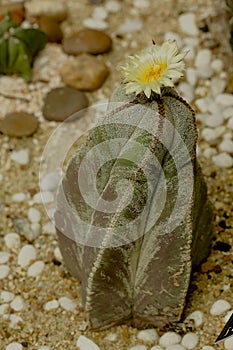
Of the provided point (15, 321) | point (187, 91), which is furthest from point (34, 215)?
point (187, 91)

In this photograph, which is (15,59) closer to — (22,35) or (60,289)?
(22,35)

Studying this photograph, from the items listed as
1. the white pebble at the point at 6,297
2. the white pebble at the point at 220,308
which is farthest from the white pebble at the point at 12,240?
the white pebble at the point at 220,308

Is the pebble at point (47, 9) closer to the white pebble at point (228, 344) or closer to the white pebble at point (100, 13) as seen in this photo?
the white pebble at point (100, 13)

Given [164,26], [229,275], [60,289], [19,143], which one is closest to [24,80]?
[19,143]

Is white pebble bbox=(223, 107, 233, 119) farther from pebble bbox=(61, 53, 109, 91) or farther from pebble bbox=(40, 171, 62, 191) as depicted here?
→ pebble bbox=(40, 171, 62, 191)

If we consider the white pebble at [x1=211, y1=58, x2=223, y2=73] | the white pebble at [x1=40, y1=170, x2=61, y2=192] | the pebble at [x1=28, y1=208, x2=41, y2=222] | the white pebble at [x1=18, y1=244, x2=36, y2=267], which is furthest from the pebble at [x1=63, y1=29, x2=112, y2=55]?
the white pebble at [x1=18, y1=244, x2=36, y2=267]

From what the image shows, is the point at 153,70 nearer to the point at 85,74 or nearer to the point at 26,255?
the point at 26,255
